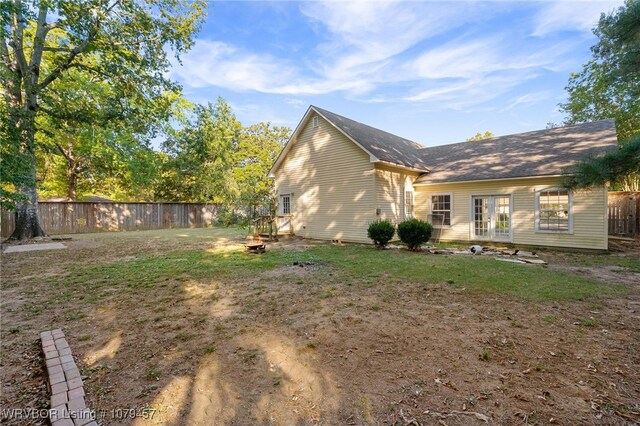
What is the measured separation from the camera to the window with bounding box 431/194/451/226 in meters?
12.7

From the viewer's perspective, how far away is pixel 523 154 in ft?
40.3

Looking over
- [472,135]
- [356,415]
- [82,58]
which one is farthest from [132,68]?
[472,135]

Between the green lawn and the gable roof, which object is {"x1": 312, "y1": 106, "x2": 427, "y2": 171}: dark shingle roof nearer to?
the gable roof

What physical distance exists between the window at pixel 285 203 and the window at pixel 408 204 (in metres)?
5.67

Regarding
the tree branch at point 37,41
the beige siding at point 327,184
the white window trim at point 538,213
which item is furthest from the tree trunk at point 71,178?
the white window trim at point 538,213

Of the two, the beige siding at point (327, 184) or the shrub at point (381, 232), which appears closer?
the shrub at point (381, 232)

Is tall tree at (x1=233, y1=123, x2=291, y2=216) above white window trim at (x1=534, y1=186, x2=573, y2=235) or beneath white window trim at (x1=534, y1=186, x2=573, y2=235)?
above

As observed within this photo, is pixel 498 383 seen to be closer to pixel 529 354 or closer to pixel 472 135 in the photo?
pixel 529 354

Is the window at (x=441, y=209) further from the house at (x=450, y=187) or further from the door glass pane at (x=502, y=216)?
the door glass pane at (x=502, y=216)

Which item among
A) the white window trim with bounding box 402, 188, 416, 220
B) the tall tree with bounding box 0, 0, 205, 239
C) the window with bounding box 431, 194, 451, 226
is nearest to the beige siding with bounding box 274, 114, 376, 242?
the white window trim with bounding box 402, 188, 416, 220

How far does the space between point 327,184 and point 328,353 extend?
10.5 m

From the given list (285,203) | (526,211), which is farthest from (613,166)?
(285,203)

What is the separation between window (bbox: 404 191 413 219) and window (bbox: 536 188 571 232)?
4686mm

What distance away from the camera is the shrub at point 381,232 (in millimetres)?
10430
